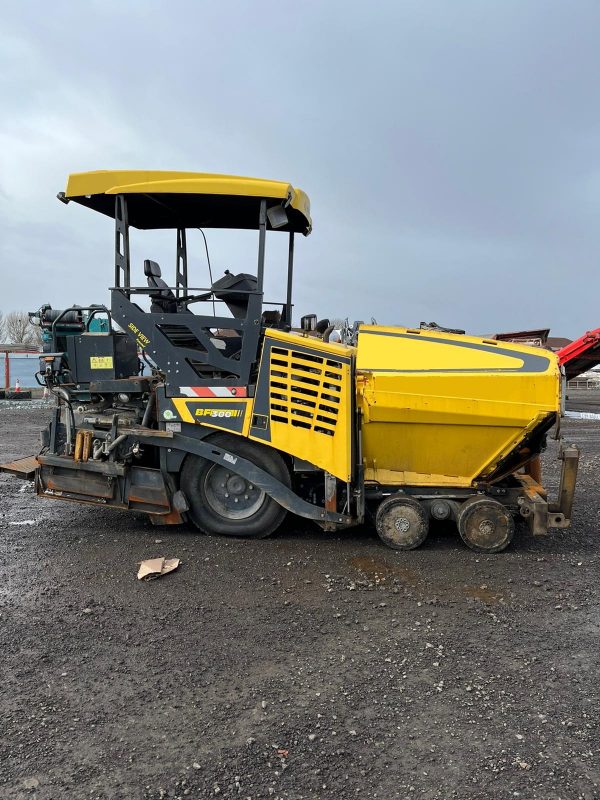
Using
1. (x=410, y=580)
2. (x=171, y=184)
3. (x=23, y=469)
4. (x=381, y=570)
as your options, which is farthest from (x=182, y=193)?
(x=410, y=580)

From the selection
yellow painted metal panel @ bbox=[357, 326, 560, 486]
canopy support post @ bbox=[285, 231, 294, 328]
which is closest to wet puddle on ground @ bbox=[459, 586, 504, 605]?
yellow painted metal panel @ bbox=[357, 326, 560, 486]

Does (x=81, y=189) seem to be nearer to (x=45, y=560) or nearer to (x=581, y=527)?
(x=45, y=560)

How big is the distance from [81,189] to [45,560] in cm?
296

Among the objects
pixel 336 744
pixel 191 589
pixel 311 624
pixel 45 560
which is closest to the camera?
pixel 336 744

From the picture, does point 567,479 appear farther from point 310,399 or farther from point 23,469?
point 23,469

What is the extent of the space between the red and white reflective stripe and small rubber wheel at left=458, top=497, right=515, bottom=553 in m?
1.97

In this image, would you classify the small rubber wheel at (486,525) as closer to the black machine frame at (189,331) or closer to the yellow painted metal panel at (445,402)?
the yellow painted metal panel at (445,402)

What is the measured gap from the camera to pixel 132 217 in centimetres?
536

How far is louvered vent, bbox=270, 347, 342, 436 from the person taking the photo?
4348 millimetres

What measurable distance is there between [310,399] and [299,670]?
2069 millimetres

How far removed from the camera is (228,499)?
4.80 metres

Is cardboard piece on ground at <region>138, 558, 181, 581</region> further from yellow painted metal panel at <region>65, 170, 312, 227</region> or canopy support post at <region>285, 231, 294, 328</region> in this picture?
yellow painted metal panel at <region>65, 170, 312, 227</region>

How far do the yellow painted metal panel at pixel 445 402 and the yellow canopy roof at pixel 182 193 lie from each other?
138 centimetres

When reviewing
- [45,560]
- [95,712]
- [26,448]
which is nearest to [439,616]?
[95,712]
